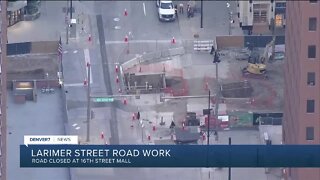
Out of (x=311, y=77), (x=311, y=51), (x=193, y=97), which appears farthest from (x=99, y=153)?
(x=193, y=97)

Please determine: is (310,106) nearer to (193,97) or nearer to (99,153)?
(193,97)

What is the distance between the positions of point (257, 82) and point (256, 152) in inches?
2445

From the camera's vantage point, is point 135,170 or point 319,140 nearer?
point 319,140

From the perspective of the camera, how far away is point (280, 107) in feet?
633

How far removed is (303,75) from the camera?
166 meters

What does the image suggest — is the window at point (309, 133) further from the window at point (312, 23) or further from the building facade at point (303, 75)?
the window at point (312, 23)

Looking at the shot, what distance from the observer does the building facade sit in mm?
162625

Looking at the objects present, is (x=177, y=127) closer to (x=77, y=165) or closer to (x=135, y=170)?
(x=135, y=170)

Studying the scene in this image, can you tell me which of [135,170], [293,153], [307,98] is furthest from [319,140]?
[293,153]

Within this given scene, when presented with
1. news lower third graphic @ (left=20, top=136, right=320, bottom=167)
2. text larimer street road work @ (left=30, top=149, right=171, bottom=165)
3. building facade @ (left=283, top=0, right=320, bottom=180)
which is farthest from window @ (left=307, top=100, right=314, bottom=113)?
text larimer street road work @ (left=30, top=149, right=171, bottom=165)

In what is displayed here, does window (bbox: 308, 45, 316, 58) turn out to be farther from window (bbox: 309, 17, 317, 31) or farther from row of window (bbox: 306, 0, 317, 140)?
window (bbox: 309, 17, 317, 31)

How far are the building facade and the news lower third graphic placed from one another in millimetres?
25374

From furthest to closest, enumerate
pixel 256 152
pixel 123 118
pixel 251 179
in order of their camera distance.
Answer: pixel 123 118 < pixel 251 179 < pixel 256 152

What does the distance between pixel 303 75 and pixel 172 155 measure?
30.8 m
